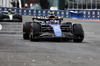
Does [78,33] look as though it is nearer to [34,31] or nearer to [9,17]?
[34,31]

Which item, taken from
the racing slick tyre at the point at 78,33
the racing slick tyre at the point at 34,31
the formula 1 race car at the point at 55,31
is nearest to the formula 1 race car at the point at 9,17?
the formula 1 race car at the point at 55,31

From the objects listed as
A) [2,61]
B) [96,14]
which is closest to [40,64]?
[2,61]

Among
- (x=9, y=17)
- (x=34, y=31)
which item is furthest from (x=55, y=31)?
(x=9, y=17)

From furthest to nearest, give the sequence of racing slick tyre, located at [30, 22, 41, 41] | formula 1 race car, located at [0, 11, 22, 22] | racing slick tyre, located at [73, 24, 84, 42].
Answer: formula 1 race car, located at [0, 11, 22, 22]
racing slick tyre, located at [73, 24, 84, 42]
racing slick tyre, located at [30, 22, 41, 41]

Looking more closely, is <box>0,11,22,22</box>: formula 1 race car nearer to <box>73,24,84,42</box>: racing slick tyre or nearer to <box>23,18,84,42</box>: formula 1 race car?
<box>23,18,84,42</box>: formula 1 race car

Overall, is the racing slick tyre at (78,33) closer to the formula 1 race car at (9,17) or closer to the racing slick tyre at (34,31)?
the racing slick tyre at (34,31)

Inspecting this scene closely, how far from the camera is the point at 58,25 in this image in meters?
14.9

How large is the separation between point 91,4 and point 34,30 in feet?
135

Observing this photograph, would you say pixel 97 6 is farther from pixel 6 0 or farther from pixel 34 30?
pixel 34 30

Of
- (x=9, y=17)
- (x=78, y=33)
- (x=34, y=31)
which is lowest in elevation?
(x=9, y=17)

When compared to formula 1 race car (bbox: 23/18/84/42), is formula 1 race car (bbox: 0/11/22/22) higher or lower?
lower

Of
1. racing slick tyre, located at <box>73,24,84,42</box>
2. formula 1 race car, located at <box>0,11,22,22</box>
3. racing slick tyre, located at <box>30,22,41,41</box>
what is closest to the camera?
racing slick tyre, located at <box>30,22,41,41</box>

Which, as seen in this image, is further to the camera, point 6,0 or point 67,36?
point 6,0

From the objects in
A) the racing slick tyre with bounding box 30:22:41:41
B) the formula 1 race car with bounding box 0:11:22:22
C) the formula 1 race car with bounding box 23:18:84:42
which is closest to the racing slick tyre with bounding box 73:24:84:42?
the formula 1 race car with bounding box 23:18:84:42
